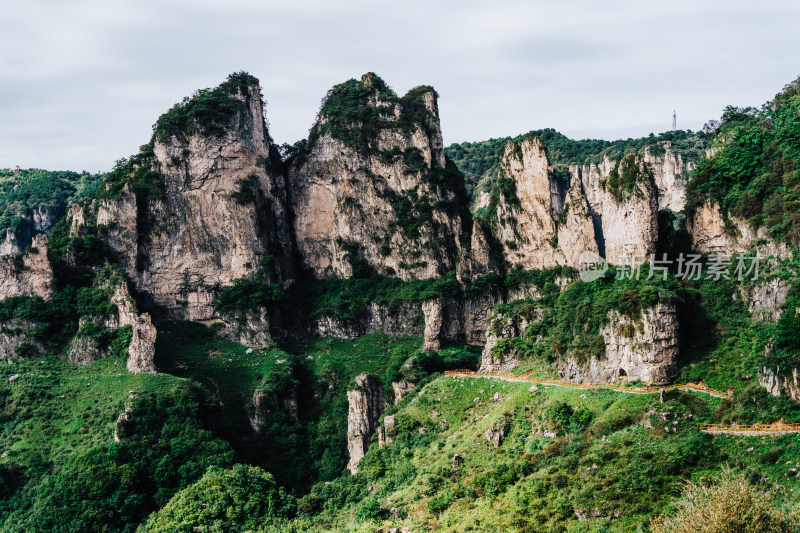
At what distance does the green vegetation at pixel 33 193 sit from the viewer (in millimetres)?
91062

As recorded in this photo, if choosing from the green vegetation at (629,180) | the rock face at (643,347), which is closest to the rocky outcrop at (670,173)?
the green vegetation at (629,180)

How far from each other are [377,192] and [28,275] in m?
29.0

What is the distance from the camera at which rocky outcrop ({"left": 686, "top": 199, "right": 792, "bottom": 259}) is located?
169ft

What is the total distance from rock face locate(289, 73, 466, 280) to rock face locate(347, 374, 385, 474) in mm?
15867

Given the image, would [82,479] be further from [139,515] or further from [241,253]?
[241,253]

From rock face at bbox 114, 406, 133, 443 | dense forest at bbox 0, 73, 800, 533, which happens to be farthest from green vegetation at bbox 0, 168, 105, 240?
rock face at bbox 114, 406, 133, 443

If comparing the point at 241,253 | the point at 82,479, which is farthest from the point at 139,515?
the point at 241,253

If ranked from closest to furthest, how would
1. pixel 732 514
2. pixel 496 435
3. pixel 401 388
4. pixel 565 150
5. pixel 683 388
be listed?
1. pixel 732 514
2. pixel 683 388
3. pixel 496 435
4. pixel 401 388
5. pixel 565 150

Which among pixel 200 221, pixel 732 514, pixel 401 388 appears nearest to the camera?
pixel 732 514

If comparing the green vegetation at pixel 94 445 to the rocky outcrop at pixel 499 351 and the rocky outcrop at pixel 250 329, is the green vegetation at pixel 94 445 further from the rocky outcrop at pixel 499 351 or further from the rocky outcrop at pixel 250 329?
the rocky outcrop at pixel 499 351

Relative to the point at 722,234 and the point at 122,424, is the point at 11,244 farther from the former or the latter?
the point at 722,234

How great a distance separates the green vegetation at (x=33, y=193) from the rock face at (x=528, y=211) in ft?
166

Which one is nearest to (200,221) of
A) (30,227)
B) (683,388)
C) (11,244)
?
(11,244)

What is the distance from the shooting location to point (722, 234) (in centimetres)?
5438
